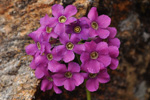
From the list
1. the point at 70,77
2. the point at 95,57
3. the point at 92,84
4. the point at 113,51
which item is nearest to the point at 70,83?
the point at 70,77

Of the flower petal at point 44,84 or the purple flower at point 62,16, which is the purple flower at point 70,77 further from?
the purple flower at point 62,16

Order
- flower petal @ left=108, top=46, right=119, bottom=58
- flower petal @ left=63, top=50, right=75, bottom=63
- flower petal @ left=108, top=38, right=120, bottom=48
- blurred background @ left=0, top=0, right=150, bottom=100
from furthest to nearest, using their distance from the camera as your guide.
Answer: blurred background @ left=0, top=0, right=150, bottom=100 < flower petal @ left=108, top=38, right=120, bottom=48 < flower petal @ left=108, top=46, right=119, bottom=58 < flower petal @ left=63, top=50, right=75, bottom=63

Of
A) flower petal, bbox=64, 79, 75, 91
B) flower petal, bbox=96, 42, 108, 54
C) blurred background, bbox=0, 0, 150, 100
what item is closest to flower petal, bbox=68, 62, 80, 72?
flower petal, bbox=64, 79, 75, 91

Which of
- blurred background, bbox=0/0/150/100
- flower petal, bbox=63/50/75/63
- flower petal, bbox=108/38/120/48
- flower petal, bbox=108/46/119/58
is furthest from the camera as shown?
blurred background, bbox=0/0/150/100

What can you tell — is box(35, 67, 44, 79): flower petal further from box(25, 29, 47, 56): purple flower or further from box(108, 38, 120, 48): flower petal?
box(108, 38, 120, 48): flower petal

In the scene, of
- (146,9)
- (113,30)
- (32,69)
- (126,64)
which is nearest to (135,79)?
(126,64)

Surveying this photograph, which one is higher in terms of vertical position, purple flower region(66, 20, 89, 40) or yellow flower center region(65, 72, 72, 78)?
purple flower region(66, 20, 89, 40)
